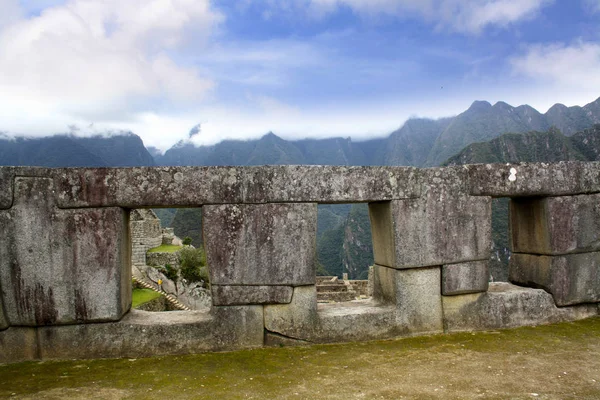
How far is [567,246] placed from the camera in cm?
573

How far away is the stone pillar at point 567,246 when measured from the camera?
5699mm

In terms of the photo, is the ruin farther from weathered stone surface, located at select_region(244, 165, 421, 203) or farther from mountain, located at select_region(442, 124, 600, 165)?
mountain, located at select_region(442, 124, 600, 165)

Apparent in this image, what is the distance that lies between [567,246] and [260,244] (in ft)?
13.0

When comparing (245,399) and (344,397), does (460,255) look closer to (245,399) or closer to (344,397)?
(344,397)

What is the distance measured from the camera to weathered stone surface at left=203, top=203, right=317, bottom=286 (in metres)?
4.85

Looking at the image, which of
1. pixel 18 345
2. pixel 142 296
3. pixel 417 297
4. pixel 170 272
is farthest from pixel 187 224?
pixel 417 297

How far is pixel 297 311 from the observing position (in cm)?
498

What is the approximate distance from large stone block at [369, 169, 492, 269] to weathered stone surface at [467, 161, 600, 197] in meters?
0.16

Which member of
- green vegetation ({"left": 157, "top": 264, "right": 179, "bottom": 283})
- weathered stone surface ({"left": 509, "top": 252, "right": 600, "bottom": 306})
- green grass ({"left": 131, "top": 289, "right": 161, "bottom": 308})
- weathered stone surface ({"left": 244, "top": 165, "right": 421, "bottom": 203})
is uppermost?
weathered stone surface ({"left": 244, "top": 165, "right": 421, "bottom": 203})

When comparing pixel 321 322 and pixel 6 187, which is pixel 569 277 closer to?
pixel 321 322

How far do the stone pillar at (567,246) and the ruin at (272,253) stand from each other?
18 millimetres

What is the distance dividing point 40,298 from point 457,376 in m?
→ 4.16

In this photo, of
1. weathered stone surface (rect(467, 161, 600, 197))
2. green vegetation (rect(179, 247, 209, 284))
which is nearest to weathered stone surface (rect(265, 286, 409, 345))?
weathered stone surface (rect(467, 161, 600, 197))

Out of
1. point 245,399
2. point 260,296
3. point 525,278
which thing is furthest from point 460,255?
point 245,399
